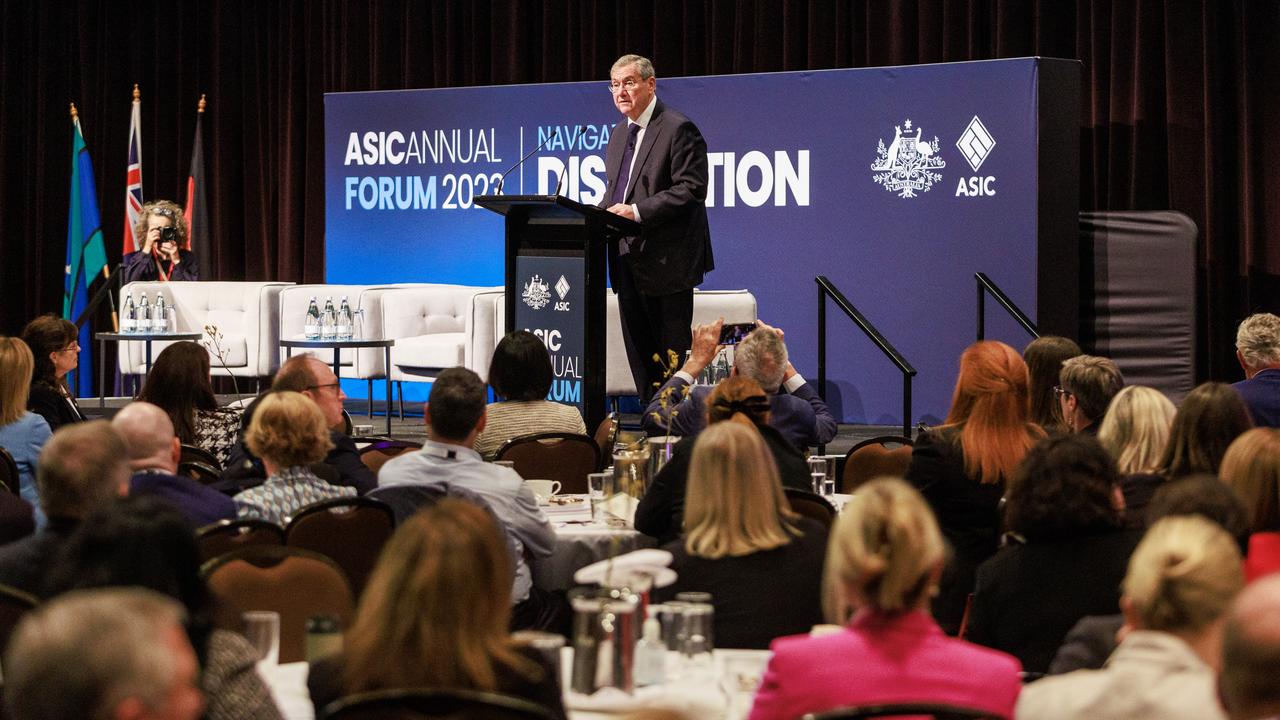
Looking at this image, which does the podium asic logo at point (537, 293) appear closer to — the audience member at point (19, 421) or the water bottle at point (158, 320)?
the audience member at point (19, 421)

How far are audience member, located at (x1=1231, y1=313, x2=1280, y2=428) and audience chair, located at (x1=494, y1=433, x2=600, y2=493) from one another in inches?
101

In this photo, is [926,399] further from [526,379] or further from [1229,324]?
[526,379]

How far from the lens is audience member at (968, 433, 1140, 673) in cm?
323

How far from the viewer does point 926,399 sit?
9.56m

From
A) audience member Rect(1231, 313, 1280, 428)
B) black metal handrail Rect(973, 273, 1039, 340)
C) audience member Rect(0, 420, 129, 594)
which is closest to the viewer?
audience member Rect(0, 420, 129, 594)

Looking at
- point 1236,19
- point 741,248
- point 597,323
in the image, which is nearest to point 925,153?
point 741,248

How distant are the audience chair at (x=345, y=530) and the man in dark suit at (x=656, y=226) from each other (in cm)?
358

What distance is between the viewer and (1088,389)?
4.89 meters

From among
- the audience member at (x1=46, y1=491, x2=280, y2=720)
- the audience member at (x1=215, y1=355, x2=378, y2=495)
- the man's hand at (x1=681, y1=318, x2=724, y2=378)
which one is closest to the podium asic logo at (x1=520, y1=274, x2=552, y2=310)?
the man's hand at (x1=681, y1=318, x2=724, y2=378)

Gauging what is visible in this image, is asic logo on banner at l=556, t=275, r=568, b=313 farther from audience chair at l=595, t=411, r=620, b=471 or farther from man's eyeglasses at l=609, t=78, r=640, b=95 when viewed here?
audience chair at l=595, t=411, r=620, b=471

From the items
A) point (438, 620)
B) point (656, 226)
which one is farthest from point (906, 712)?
point (656, 226)

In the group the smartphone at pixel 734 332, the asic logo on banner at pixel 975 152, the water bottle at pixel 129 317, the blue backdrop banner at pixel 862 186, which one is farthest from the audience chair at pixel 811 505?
the water bottle at pixel 129 317

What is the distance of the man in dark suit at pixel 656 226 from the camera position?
7.54 meters

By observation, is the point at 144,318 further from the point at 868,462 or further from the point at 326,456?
the point at 868,462
